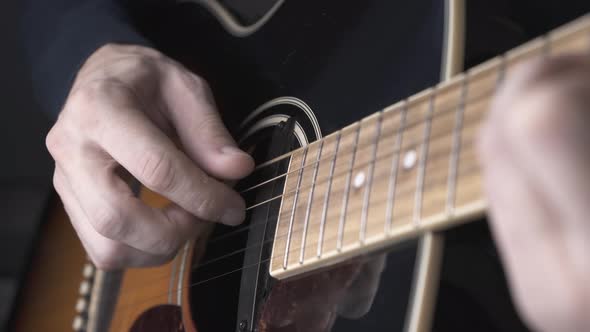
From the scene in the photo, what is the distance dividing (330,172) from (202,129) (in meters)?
0.26

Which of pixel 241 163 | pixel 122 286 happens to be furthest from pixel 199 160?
pixel 122 286

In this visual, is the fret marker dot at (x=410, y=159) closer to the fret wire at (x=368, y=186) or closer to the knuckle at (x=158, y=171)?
the fret wire at (x=368, y=186)

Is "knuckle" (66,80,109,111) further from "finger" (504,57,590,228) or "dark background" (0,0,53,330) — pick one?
"dark background" (0,0,53,330)

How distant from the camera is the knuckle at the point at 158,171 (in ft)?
2.08

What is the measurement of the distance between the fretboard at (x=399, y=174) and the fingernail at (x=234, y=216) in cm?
12

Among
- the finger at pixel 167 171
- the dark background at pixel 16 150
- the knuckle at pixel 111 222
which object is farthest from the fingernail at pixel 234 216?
the dark background at pixel 16 150

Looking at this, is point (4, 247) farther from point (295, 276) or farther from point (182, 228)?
point (295, 276)

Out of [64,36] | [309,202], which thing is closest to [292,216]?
[309,202]

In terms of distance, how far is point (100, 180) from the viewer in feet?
2.27

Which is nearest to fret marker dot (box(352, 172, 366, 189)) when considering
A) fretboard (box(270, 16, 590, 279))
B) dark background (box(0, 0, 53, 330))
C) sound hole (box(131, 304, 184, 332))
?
fretboard (box(270, 16, 590, 279))

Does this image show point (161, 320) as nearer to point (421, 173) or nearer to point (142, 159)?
point (142, 159)

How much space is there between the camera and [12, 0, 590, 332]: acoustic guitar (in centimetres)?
40

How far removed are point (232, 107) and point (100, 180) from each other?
20 cm

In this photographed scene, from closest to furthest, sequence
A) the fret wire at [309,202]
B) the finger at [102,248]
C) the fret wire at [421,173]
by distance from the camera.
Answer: the fret wire at [421,173] → the fret wire at [309,202] → the finger at [102,248]
